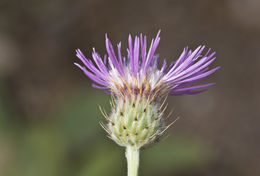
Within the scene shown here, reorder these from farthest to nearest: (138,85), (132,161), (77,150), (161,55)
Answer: (161,55)
(77,150)
(138,85)
(132,161)

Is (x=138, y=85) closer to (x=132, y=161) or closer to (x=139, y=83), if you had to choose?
(x=139, y=83)

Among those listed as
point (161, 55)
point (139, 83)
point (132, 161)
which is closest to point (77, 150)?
point (139, 83)

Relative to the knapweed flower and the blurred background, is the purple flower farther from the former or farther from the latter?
the blurred background

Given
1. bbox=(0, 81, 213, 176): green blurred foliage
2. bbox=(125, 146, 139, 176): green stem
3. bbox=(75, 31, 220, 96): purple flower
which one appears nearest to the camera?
bbox=(125, 146, 139, 176): green stem

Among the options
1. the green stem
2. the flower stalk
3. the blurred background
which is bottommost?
the green stem

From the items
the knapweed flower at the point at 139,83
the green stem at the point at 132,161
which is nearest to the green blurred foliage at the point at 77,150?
the knapweed flower at the point at 139,83

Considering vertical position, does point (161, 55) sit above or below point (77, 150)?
above

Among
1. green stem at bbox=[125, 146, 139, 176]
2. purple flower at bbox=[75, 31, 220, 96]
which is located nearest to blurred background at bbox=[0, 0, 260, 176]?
purple flower at bbox=[75, 31, 220, 96]
